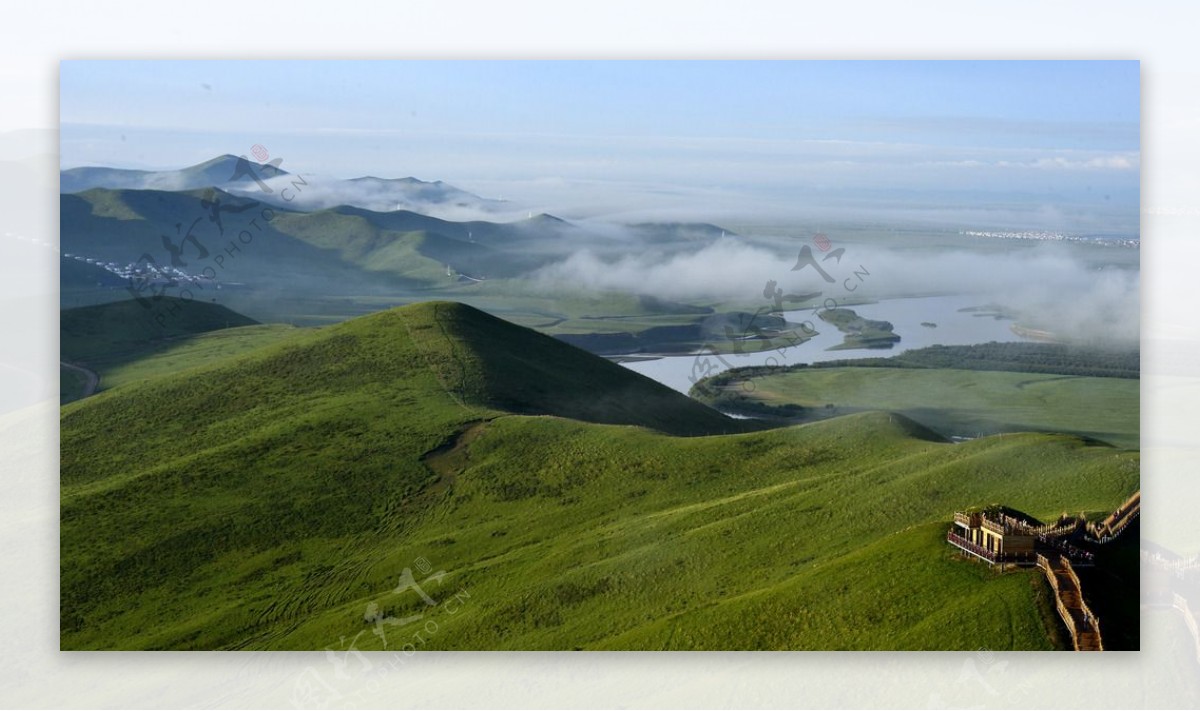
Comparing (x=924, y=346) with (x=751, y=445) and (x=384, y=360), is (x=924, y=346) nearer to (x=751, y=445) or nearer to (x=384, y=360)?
(x=751, y=445)

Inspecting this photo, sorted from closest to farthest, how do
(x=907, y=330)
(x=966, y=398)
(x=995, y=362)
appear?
(x=966, y=398) < (x=995, y=362) < (x=907, y=330)

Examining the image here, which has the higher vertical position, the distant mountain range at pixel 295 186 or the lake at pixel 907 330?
the distant mountain range at pixel 295 186

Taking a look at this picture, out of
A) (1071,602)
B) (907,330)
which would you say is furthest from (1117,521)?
(907,330)

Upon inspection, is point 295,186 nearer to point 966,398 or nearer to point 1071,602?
point 966,398

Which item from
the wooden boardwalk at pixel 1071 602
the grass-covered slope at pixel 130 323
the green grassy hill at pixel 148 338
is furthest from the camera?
the grass-covered slope at pixel 130 323

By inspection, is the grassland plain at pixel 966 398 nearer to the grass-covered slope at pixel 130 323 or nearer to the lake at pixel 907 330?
the lake at pixel 907 330

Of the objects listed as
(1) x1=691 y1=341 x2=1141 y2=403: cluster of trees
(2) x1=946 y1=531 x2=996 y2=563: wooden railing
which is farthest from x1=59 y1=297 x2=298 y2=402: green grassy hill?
(2) x1=946 y1=531 x2=996 y2=563: wooden railing

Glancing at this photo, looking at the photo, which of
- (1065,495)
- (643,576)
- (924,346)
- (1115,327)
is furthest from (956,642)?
(924,346)

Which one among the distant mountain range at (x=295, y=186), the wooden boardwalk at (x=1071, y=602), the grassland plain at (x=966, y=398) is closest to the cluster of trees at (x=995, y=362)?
the grassland plain at (x=966, y=398)
